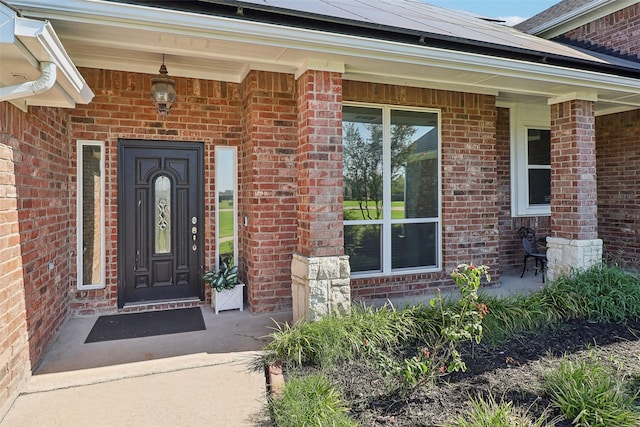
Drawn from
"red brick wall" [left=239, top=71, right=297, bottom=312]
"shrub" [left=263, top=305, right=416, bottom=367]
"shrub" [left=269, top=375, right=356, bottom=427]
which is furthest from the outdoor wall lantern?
"shrub" [left=269, top=375, right=356, bottom=427]

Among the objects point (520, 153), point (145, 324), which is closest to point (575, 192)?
point (520, 153)

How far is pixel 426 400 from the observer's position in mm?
2867

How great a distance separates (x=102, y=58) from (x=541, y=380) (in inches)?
215

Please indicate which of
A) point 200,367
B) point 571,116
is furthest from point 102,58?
point 571,116

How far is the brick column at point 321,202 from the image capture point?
13.4 feet

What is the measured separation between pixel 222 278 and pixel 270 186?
4.32 ft

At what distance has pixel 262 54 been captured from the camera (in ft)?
13.0

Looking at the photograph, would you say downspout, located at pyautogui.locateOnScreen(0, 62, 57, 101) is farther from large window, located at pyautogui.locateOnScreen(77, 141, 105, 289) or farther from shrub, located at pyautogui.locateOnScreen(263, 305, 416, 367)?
shrub, located at pyautogui.locateOnScreen(263, 305, 416, 367)

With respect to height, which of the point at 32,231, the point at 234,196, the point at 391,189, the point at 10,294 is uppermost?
the point at 391,189

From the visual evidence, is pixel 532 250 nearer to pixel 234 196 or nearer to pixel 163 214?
pixel 234 196

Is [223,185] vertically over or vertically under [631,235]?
over

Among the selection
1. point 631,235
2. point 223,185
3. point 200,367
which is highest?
point 223,185

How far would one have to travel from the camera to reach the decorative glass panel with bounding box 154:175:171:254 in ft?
17.2

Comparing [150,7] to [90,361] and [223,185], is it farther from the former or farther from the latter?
[90,361]
